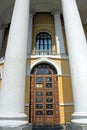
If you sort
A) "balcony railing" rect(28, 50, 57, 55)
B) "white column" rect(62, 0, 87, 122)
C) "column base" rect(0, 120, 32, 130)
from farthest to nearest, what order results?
1. "balcony railing" rect(28, 50, 57, 55)
2. "white column" rect(62, 0, 87, 122)
3. "column base" rect(0, 120, 32, 130)

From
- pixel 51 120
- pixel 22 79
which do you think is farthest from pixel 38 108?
pixel 22 79

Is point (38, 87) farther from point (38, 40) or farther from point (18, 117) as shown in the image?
point (18, 117)

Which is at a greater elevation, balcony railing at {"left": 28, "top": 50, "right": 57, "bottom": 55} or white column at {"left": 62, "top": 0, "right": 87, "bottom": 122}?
balcony railing at {"left": 28, "top": 50, "right": 57, "bottom": 55}

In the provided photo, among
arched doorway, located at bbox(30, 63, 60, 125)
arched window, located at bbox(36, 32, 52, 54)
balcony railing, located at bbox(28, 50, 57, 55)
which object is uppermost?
arched window, located at bbox(36, 32, 52, 54)

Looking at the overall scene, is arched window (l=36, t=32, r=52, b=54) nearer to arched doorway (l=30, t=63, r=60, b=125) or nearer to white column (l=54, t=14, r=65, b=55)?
white column (l=54, t=14, r=65, b=55)

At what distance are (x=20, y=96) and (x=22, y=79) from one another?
2.23 ft

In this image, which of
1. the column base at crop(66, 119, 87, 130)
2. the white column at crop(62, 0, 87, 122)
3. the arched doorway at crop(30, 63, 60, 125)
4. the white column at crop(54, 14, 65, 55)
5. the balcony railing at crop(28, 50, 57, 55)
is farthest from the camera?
the balcony railing at crop(28, 50, 57, 55)

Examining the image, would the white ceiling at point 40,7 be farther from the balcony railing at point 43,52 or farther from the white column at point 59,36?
the balcony railing at point 43,52

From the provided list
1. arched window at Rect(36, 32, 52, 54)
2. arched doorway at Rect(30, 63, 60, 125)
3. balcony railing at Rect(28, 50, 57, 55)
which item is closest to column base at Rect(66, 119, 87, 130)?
arched doorway at Rect(30, 63, 60, 125)

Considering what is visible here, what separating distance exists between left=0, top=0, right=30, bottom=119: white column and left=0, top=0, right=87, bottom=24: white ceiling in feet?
25.7

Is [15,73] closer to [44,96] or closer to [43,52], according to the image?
[44,96]

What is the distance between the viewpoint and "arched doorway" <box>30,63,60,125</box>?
11.9 metres

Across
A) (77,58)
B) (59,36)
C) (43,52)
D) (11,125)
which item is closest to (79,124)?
(11,125)

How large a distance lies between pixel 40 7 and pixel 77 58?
10.1m
